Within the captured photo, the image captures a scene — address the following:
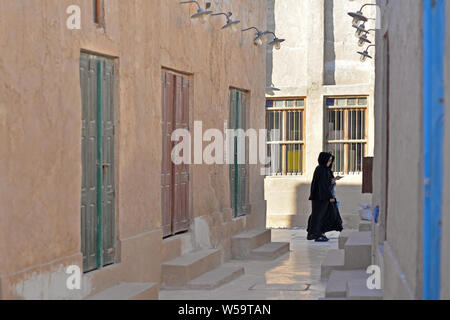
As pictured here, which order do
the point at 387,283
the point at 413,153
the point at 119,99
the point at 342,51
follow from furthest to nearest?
1. the point at 342,51
2. the point at 119,99
3. the point at 387,283
4. the point at 413,153

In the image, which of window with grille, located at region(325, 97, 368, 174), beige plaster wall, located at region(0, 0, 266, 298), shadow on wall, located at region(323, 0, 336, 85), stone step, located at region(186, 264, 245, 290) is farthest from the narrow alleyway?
shadow on wall, located at region(323, 0, 336, 85)

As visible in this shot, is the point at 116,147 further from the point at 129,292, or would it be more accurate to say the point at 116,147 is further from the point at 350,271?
the point at 350,271

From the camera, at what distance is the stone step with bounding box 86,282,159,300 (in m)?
6.77

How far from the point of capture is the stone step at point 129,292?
22.2 ft

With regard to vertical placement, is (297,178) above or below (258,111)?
below

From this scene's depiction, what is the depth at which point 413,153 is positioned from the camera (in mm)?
4602

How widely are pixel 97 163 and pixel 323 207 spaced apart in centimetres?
667

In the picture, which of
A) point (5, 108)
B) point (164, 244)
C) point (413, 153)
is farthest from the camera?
point (164, 244)

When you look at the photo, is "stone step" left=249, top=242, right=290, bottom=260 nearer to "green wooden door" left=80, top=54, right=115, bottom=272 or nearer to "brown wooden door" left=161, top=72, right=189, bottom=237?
"brown wooden door" left=161, top=72, right=189, bottom=237

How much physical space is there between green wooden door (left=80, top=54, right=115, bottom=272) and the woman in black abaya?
20.3ft
